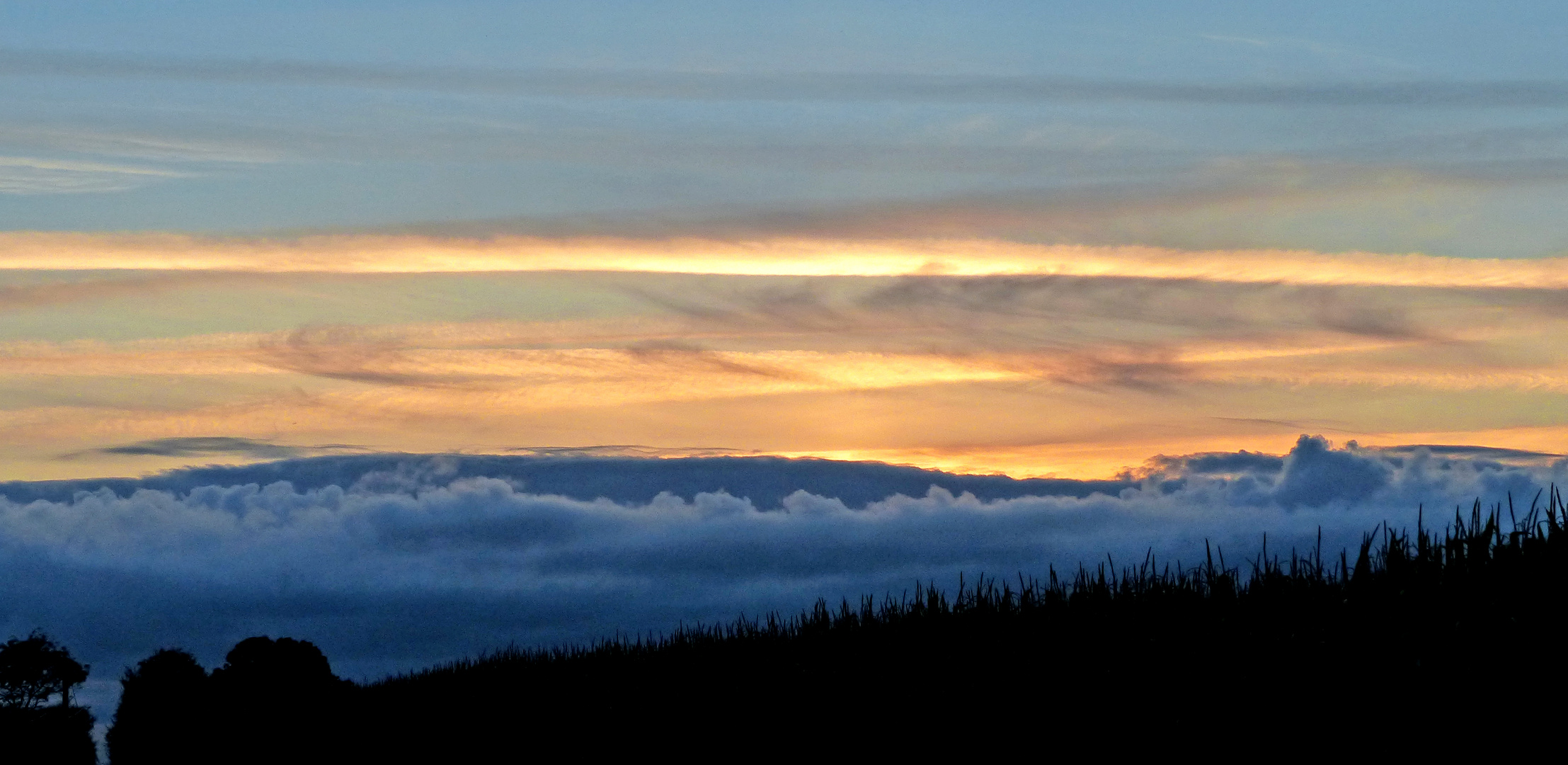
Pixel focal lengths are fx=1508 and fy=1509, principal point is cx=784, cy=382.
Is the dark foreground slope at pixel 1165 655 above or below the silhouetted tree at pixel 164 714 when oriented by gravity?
above

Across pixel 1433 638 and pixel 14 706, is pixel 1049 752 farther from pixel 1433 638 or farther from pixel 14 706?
pixel 14 706

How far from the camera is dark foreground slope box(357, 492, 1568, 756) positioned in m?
15.4

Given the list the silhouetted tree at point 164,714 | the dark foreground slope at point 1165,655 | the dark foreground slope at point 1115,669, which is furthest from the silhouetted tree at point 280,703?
the dark foreground slope at point 1165,655

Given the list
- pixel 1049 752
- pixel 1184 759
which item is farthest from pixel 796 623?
pixel 1184 759

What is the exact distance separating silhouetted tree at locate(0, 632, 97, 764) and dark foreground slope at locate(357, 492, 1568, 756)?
1500 inches

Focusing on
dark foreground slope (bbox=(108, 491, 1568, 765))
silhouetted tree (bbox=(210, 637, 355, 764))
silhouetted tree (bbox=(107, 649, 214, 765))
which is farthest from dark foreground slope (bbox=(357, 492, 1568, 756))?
silhouetted tree (bbox=(107, 649, 214, 765))

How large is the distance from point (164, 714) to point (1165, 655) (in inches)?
3045

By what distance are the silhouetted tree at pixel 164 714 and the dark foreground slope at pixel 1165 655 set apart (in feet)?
159

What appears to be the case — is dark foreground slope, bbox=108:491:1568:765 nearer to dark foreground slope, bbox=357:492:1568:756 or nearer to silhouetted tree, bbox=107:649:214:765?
dark foreground slope, bbox=357:492:1568:756

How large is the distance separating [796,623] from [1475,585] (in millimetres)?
19661

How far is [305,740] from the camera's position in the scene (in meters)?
68.8

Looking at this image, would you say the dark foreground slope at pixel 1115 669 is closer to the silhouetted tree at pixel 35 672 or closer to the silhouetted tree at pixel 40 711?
the silhouetted tree at pixel 40 711

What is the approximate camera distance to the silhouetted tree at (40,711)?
64.3 meters

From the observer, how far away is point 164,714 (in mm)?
84375
